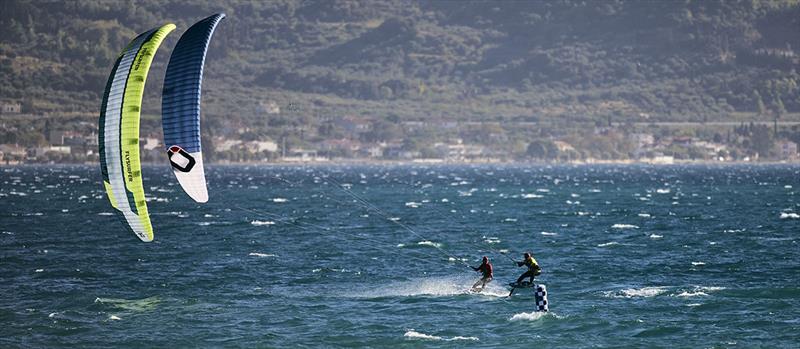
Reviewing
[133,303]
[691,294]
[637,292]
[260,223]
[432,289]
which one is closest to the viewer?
[133,303]

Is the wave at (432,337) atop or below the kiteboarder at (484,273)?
below

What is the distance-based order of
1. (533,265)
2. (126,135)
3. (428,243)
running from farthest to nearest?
(428,243) → (533,265) → (126,135)

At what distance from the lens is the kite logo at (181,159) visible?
135 feet

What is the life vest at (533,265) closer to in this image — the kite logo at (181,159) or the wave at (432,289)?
the wave at (432,289)

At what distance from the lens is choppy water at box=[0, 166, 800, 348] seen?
139 feet

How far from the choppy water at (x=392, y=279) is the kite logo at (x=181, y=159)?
17.3ft

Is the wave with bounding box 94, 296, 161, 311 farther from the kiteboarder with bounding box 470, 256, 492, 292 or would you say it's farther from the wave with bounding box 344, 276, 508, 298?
the kiteboarder with bounding box 470, 256, 492, 292

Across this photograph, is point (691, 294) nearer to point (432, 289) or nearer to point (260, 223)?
point (432, 289)

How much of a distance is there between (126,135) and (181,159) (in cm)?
181

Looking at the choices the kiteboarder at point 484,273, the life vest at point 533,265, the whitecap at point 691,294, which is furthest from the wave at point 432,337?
the whitecap at point 691,294

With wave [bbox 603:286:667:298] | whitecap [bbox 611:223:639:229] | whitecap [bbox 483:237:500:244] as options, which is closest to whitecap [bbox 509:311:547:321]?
wave [bbox 603:286:667:298]

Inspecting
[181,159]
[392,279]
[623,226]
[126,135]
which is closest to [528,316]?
[392,279]

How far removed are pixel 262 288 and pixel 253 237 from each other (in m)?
25.7

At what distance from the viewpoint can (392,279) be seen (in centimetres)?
5581
